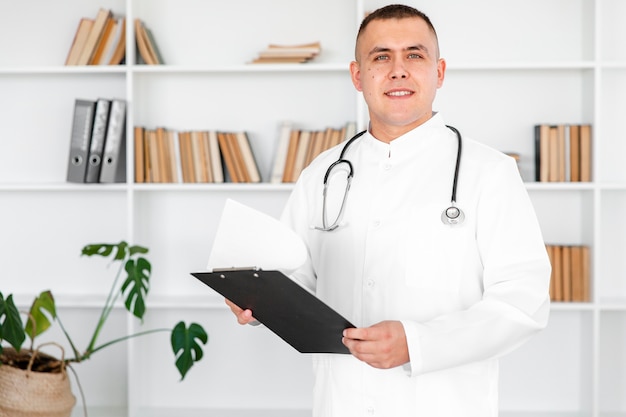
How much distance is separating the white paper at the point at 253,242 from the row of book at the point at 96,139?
1944mm

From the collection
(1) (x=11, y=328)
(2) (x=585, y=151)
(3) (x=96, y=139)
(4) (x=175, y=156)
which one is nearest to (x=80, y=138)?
(3) (x=96, y=139)

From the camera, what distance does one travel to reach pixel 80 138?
3.41 meters

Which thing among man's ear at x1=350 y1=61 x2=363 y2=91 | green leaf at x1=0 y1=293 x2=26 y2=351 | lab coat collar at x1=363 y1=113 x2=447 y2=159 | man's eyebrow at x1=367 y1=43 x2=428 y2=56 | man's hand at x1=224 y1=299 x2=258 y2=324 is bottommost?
green leaf at x1=0 y1=293 x2=26 y2=351

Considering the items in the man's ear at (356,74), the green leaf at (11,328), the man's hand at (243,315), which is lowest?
the green leaf at (11,328)

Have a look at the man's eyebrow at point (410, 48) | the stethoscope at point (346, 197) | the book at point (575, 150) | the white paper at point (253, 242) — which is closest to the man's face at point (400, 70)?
the man's eyebrow at point (410, 48)

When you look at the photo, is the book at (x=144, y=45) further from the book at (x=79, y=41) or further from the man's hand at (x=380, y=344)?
the man's hand at (x=380, y=344)

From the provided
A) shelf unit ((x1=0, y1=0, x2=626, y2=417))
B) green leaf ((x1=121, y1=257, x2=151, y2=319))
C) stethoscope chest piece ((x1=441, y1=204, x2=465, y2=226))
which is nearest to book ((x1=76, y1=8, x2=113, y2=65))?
shelf unit ((x1=0, y1=0, x2=626, y2=417))

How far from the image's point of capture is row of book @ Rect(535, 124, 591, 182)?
3.38 m

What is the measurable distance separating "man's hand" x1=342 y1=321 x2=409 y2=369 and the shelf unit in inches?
79.9

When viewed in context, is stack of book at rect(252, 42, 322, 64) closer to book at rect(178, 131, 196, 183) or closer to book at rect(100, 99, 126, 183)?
book at rect(178, 131, 196, 183)

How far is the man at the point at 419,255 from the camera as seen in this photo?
1.53 m

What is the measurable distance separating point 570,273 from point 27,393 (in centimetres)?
207

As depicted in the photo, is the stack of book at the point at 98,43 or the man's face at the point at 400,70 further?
the stack of book at the point at 98,43

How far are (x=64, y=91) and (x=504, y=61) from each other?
1.85 metres
